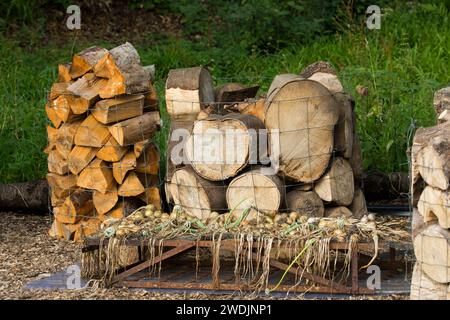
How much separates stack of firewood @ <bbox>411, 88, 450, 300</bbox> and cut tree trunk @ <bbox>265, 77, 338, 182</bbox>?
1.08 meters

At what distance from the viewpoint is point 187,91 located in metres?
6.41

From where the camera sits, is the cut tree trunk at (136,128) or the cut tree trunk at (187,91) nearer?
the cut tree trunk at (187,91)

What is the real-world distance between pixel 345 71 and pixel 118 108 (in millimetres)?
3203

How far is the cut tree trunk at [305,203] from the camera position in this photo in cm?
617

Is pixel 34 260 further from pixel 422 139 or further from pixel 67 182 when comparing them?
pixel 422 139

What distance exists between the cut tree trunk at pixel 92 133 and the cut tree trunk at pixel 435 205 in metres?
2.48

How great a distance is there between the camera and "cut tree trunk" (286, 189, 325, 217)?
6168 millimetres

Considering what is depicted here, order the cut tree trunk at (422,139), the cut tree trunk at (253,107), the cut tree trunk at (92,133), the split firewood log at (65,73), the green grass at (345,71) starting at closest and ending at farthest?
the cut tree trunk at (422,139) < the cut tree trunk at (253,107) < the cut tree trunk at (92,133) < the split firewood log at (65,73) < the green grass at (345,71)

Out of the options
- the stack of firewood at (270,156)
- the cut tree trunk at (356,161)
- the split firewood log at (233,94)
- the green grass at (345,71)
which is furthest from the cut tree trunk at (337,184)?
the green grass at (345,71)

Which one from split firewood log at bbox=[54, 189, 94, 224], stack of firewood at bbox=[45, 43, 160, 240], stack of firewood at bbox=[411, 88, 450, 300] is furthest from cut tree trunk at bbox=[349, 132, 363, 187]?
split firewood log at bbox=[54, 189, 94, 224]

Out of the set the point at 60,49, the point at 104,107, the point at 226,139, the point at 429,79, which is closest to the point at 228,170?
the point at 226,139

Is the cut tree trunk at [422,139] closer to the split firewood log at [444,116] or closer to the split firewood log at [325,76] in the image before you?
the split firewood log at [444,116]

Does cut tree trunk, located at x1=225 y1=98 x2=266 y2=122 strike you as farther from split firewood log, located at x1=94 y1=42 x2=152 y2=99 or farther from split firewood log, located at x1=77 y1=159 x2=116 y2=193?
split firewood log, located at x1=77 y1=159 x2=116 y2=193
